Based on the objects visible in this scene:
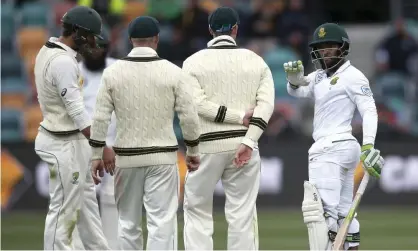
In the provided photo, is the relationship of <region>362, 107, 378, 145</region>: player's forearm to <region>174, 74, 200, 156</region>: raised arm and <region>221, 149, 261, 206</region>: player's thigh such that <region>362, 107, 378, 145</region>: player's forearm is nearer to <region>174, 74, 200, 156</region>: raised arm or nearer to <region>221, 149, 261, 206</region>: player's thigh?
<region>221, 149, 261, 206</region>: player's thigh

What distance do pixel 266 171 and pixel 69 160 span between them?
6.55 m

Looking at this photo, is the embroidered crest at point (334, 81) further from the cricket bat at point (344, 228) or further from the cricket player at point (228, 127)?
the cricket bat at point (344, 228)

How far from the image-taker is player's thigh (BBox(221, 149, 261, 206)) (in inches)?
368

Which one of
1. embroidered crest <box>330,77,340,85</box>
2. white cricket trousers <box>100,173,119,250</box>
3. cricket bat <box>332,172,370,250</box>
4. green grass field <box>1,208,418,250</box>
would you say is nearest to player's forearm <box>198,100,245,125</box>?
embroidered crest <box>330,77,340,85</box>

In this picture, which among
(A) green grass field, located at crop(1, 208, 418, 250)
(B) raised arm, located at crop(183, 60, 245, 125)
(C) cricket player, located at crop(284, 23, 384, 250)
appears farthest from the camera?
(A) green grass field, located at crop(1, 208, 418, 250)

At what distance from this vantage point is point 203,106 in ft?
30.4

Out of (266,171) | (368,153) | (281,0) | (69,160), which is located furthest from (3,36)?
(368,153)

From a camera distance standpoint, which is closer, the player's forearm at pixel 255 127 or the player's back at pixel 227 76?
the player's forearm at pixel 255 127

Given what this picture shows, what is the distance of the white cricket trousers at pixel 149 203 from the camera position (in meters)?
8.91

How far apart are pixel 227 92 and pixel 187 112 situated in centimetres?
61

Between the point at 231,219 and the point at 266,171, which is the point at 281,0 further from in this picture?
the point at 231,219

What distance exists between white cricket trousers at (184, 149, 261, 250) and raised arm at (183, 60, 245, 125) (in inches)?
10.9

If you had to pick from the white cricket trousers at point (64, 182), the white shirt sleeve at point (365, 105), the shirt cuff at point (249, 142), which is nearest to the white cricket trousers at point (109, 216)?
the white cricket trousers at point (64, 182)

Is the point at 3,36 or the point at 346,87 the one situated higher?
the point at 3,36
